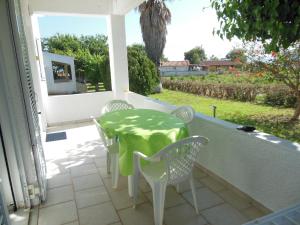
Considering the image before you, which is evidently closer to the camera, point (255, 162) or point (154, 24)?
point (255, 162)

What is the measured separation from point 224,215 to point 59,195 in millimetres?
1785

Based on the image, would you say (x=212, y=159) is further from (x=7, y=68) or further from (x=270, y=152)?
(x=7, y=68)

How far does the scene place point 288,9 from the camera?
127cm

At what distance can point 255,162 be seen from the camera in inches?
83.7

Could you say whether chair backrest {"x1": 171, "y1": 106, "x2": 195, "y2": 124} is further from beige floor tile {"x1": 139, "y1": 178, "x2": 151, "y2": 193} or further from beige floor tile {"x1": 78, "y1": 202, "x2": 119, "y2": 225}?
beige floor tile {"x1": 78, "y1": 202, "x2": 119, "y2": 225}

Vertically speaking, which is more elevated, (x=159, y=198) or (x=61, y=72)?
(x=61, y=72)

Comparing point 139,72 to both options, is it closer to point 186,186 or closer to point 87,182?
point 87,182

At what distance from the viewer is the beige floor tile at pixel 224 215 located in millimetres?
1997

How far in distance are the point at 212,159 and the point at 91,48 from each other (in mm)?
13558

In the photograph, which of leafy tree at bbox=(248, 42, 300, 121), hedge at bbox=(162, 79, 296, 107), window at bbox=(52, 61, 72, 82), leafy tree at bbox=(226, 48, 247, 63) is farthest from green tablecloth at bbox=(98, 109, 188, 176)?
window at bbox=(52, 61, 72, 82)

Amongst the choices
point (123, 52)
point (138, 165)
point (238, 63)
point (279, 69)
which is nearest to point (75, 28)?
point (123, 52)

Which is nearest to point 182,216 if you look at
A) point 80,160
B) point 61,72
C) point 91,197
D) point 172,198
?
point 172,198

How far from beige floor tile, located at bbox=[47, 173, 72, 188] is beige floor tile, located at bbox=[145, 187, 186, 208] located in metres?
1.09

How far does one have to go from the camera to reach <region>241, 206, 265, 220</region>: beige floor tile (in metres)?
2.05
